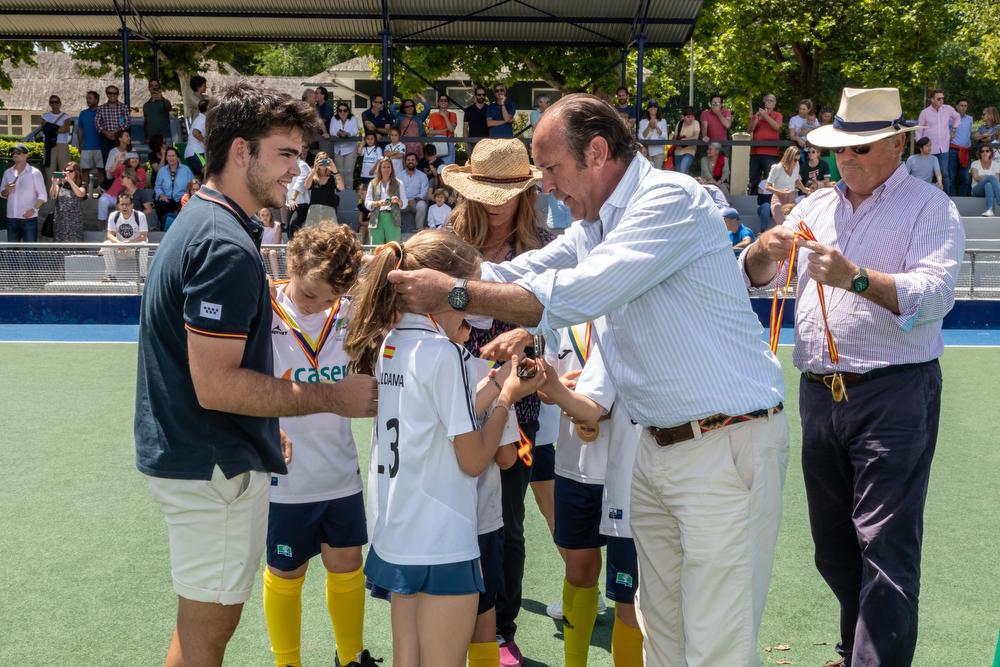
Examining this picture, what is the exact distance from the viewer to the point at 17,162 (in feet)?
57.3

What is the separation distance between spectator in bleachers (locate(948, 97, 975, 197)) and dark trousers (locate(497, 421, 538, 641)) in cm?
1890

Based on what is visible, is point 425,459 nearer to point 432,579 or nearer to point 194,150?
point 432,579

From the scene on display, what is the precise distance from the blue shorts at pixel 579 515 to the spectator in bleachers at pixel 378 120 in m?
Result: 15.2

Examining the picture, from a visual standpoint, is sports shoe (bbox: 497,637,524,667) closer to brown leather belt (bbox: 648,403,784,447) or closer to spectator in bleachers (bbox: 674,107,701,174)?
brown leather belt (bbox: 648,403,784,447)

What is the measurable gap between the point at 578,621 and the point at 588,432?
0.78 meters

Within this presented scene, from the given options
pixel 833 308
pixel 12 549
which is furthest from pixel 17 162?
pixel 833 308

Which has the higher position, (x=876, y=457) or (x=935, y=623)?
(x=876, y=457)

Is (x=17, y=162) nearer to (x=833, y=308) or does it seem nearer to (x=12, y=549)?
(x=12, y=549)

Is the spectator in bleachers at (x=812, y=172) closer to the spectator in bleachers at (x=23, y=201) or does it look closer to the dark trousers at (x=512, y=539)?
the spectator in bleachers at (x=23, y=201)

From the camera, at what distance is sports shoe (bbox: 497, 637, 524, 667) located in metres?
4.33

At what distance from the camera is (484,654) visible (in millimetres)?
3852

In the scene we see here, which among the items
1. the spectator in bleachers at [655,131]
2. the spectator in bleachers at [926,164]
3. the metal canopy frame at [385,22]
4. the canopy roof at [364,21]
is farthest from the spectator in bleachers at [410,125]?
the spectator in bleachers at [926,164]

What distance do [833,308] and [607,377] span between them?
3.06 feet

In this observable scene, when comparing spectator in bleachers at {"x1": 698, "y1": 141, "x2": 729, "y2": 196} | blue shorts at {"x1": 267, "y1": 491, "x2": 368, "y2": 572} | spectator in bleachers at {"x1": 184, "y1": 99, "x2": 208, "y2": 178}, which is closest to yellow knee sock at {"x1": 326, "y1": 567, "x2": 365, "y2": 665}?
blue shorts at {"x1": 267, "y1": 491, "x2": 368, "y2": 572}
